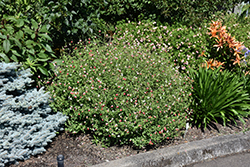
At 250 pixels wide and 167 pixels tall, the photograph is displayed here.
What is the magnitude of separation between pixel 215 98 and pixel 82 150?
214 centimetres

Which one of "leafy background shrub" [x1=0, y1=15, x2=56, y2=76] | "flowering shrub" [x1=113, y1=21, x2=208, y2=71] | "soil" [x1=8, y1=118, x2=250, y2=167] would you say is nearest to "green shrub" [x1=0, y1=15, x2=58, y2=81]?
"leafy background shrub" [x1=0, y1=15, x2=56, y2=76]

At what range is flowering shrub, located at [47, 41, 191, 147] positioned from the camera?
3.17 meters

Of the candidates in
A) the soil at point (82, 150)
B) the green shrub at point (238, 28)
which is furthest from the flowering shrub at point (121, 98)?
the green shrub at point (238, 28)

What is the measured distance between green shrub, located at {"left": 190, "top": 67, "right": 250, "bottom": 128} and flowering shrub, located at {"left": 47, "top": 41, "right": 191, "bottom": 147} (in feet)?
0.81

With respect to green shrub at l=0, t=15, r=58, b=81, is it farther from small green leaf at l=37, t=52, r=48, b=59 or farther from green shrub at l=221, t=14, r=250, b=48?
green shrub at l=221, t=14, r=250, b=48

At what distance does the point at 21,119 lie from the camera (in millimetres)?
A: 2893

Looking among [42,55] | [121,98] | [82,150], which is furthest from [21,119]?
[121,98]

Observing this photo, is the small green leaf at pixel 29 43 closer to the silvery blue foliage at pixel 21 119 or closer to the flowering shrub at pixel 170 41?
the silvery blue foliage at pixel 21 119

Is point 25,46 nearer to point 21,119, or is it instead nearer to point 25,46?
point 25,46

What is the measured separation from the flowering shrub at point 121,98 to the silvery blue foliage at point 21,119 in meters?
0.30

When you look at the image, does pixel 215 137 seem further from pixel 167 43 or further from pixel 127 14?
pixel 127 14

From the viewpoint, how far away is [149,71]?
366 cm

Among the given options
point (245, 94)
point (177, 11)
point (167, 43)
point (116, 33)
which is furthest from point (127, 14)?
point (245, 94)

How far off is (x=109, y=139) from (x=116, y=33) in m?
2.72
